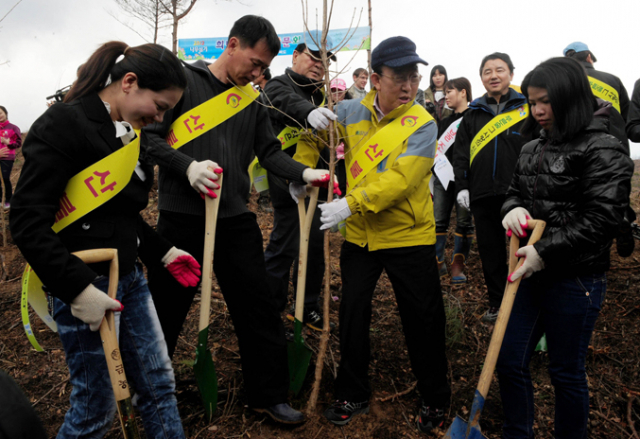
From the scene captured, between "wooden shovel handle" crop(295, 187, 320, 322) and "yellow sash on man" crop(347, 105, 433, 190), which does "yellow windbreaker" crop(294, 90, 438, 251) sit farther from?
"wooden shovel handle" crop(295, 187, 320, 322)

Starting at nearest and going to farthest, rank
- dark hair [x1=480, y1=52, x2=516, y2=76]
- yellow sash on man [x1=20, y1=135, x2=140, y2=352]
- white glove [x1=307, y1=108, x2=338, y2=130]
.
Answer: yellow sash on man [x1=20, y1=135, x2=140, y2=352] < white glove [x1=307, y1=108, x2=338, y2=130] < dark hair [x1=480, y1=52, x2=516, y2=76]

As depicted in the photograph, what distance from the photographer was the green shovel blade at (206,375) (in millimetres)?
2420

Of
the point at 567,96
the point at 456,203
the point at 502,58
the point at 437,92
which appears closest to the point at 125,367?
the point at 567,96

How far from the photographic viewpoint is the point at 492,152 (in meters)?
3.88

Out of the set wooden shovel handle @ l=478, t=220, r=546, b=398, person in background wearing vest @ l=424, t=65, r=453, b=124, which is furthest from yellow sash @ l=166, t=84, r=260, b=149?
person in background wearing vest @ l=424, t=65, r=453, b=124

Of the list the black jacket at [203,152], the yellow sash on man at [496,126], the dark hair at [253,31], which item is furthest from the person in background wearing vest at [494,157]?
the dark hair at [253,31]

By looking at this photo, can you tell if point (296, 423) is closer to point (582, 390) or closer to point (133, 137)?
point (582, 390)

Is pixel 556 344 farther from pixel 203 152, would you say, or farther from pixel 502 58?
pixel 502 58

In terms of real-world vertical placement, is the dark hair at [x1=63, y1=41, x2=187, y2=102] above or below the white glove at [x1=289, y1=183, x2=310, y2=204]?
above

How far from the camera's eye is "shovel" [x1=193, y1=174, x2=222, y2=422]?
91.0 inches

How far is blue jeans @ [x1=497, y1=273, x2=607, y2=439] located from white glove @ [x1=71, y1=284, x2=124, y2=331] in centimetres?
182

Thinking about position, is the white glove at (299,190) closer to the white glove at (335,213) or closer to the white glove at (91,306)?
the white glove at (335,213)

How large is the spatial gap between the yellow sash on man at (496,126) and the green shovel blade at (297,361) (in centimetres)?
237

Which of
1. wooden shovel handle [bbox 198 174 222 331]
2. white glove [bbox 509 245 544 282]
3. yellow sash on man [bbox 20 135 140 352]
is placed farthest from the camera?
wooden shovel handle [bbox 198 174 222 331]
